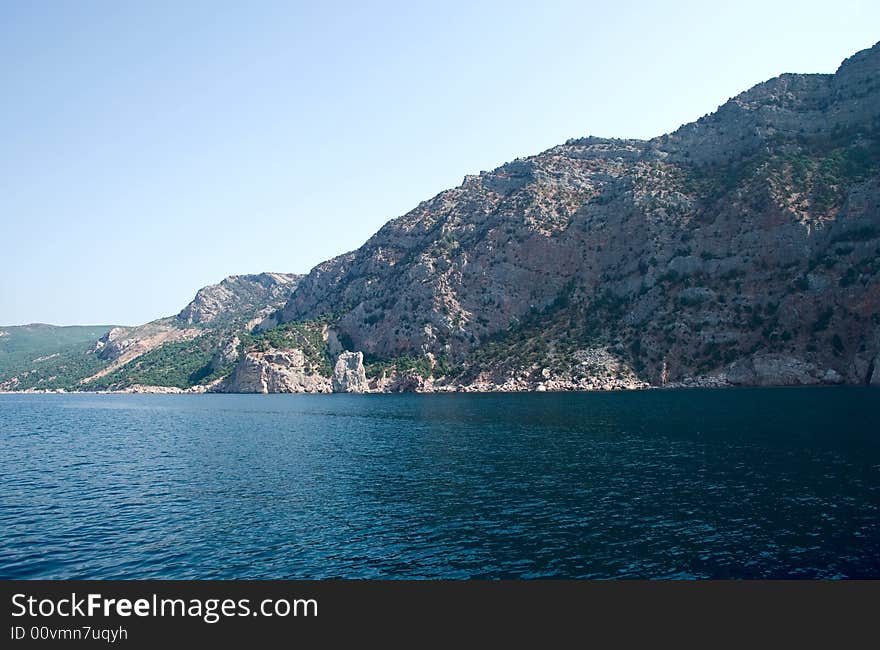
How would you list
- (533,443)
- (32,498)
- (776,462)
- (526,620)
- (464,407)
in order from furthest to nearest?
(464,407), (533,443), (776,462), (32,498), (526,620)

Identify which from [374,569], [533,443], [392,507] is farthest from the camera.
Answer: [533,443]

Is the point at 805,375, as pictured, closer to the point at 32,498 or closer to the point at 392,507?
the point at 392,507

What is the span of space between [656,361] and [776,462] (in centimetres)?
14270

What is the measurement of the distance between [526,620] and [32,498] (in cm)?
4893

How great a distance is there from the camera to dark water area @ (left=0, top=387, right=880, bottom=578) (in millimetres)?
32781

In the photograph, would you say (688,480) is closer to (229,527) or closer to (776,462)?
(776,462)

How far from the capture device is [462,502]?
157 ft

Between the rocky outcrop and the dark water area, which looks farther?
the rocky outcrop

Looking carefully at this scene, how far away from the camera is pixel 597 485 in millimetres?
52406

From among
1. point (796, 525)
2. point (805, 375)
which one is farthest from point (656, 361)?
point (796, 525)

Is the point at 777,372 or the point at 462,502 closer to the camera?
the point at 462,502

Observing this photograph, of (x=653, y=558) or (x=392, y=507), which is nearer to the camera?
(x=653, y=558)

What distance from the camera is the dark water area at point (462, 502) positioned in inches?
1291

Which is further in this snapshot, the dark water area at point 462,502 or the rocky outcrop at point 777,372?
the rocky outcrop at point 777,372
